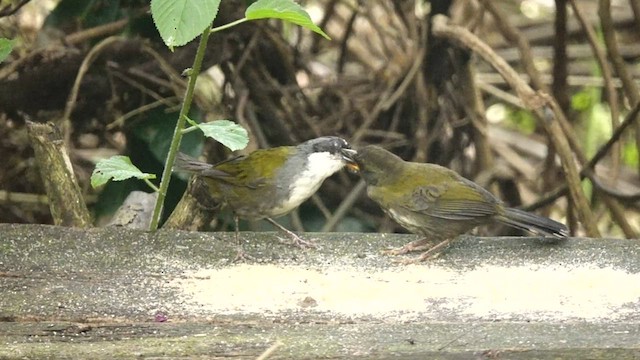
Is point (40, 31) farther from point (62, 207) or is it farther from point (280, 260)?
point (280, 260)

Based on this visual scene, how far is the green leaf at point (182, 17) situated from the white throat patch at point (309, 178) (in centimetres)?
125

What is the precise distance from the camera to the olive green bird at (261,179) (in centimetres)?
350

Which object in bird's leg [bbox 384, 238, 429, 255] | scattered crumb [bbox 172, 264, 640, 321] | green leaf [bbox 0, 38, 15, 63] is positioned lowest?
bird's leg [bbox 384, 238, 429, 255]

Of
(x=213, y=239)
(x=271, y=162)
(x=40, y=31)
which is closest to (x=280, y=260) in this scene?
(x=213, y=239)

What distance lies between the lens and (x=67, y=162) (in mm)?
3203

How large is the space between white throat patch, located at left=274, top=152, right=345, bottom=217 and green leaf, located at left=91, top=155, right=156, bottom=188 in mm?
829

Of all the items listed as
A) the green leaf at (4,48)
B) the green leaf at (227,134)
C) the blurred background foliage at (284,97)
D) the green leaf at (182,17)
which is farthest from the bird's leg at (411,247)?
the blurred background foliage at (284,97)

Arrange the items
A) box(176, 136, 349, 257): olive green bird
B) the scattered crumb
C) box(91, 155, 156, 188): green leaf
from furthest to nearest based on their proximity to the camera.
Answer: box(176, 136, 349, 257): olive green bird → box(91, 155, 156, 188): green leaf → the scattered crumb

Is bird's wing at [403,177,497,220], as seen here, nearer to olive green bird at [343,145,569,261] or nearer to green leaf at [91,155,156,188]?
olive green bird at [343,145,569,261]

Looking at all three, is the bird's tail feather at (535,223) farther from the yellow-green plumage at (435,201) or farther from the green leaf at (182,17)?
the green leaf at (182,17)

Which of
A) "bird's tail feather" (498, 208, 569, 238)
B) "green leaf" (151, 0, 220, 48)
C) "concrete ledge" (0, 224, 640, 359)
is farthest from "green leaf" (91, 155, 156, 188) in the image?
"bird's tail feather" (498, 208, 569, 238)

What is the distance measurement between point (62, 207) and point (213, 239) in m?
0.53

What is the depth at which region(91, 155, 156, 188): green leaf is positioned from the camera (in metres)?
2.72

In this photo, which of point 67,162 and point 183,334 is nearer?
point 183,334
